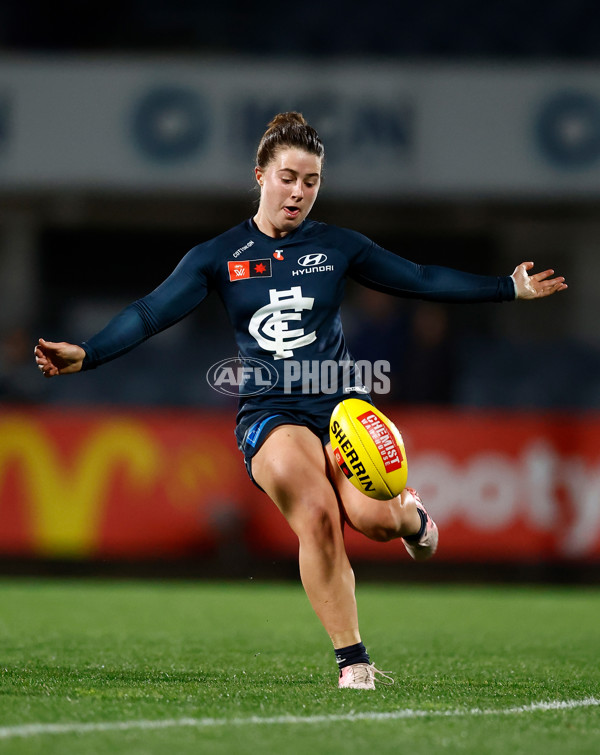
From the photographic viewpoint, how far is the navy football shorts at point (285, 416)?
4.89 metres

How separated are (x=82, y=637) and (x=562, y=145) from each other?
1017cm

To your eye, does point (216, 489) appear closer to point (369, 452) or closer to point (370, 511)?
point (370, 511)

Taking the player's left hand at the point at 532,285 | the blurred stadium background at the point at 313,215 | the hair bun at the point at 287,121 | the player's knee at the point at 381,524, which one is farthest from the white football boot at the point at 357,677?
the blurred stadium background at the point at 313,215

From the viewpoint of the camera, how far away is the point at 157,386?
43.3ft

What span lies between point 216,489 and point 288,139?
6.24m

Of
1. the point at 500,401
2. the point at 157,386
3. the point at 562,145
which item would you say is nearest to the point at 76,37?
the point at 157,386

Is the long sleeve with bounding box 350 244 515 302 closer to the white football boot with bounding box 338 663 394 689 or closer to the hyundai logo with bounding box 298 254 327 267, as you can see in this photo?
the hyundai logo with bounding box 298 254 327 267

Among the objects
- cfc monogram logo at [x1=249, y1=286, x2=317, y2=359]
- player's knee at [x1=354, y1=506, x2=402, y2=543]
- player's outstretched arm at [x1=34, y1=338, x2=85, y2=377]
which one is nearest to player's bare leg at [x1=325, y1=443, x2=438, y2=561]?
player's knee at [x1=354, y1=506, x2=402, y2=543]

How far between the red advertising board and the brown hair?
6070 millimetres

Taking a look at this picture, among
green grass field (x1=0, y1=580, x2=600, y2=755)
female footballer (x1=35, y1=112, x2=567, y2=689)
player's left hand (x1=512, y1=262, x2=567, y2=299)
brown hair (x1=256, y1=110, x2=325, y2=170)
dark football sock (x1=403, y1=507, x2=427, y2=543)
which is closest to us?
green grass field (x1=0, y1=580, x2=600, y2=755)

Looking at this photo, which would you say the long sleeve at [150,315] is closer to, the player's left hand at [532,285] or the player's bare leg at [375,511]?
the player's bare leg at [375,511]

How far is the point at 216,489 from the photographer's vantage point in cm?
1084

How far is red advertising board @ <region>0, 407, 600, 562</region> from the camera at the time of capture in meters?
10.7

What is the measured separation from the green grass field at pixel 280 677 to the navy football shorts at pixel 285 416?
96cm
